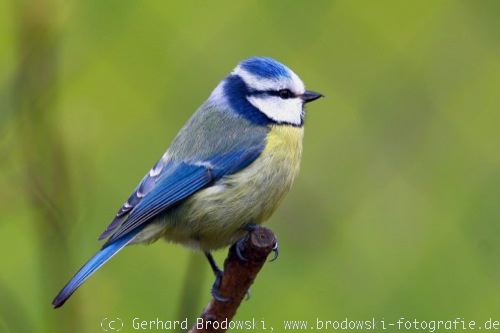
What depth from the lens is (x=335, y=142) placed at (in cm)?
287

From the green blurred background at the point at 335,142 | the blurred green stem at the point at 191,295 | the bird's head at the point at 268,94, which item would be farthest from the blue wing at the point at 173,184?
the blurred green stem at the point at 191,295

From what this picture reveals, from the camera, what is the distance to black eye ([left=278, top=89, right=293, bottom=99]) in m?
2.39

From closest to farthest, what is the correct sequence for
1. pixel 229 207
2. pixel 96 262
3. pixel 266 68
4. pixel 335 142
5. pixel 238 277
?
1. pixel 238 277
2. pixel 96 262
3. pixel 229 207
4. pixel 266 68
5. pixel 335 142

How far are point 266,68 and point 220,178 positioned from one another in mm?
344

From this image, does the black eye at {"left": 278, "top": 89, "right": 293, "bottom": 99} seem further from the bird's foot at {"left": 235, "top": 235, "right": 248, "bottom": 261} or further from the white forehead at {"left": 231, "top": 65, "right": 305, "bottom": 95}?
the bird's foot at {"left": 235, "top": 235, "right": 248, "bottom": 261}

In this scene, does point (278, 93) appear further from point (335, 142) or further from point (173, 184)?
point (335, 142)

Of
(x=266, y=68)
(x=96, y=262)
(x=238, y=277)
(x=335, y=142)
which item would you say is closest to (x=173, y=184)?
(x=96, y=262)

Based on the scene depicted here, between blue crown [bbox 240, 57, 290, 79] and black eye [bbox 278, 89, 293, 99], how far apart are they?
0.04 meters

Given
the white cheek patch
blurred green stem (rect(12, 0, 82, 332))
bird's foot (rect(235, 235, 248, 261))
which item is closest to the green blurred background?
the white cheek patch

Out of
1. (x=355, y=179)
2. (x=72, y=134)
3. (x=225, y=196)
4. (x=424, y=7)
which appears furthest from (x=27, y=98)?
(x=424, y=7)

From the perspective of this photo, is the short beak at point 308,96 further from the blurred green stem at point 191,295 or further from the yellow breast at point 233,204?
the blurred green stem at point 191,295

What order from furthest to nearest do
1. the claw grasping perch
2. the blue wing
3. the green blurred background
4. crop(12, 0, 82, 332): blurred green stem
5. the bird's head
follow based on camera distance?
the green blurred background → the bird's head → the blue wing → the claw grasping perch → crop(12, 0, 82, 332): blurred green stem

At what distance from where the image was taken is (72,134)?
189 centimetres

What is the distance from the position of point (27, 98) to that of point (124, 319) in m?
1.28
